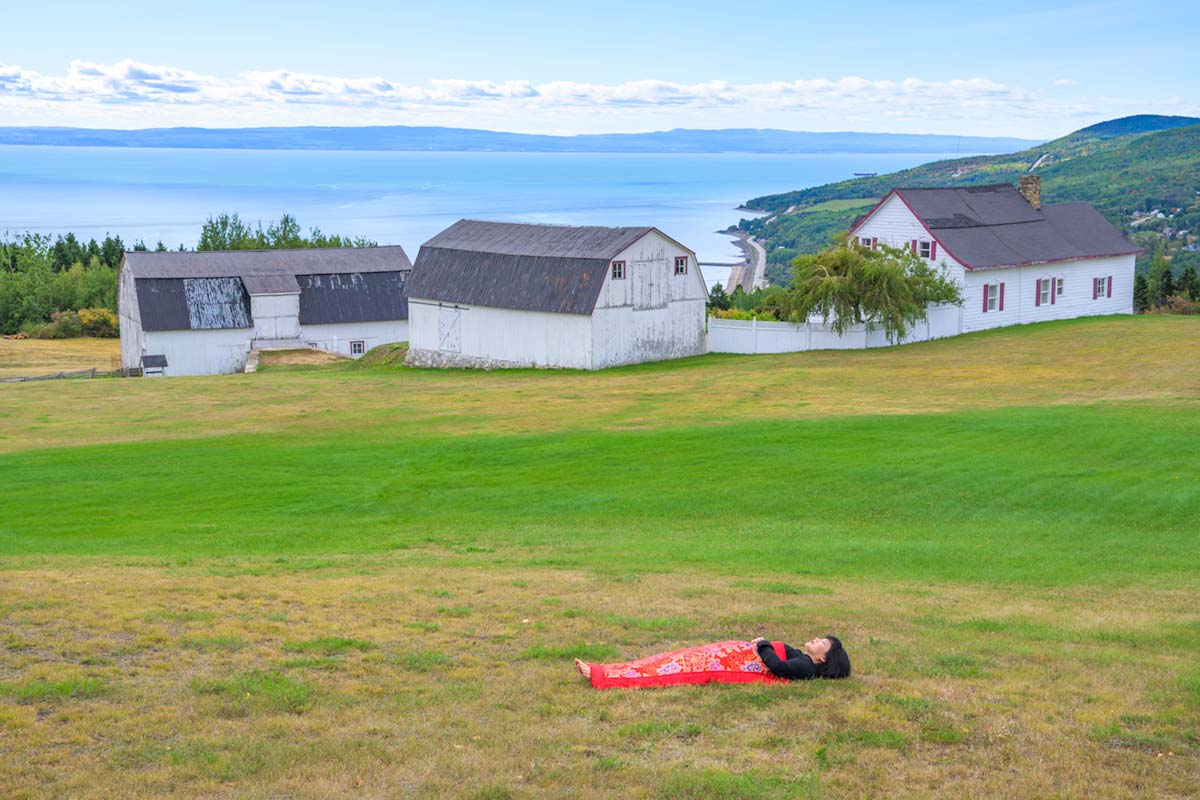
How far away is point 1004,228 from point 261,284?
39.7m

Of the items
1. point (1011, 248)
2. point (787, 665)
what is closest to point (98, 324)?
point (1011, 248)

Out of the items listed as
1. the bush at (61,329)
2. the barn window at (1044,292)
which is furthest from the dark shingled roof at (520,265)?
the bush at (61,329)

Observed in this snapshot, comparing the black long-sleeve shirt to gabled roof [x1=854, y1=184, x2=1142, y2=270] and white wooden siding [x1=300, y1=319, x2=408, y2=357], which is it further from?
white wooden siding [x1=300, y1=319, x2=408, y2=357]

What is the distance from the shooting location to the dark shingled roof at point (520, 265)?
51.8m

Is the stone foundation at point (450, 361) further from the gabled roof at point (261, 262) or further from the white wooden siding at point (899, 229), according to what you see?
the white wooden siding at point (899, 229)

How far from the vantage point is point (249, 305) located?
65562 mm

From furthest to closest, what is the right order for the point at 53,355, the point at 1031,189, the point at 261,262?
the point at 53,355, the point at 261,262, the point at 1031,189

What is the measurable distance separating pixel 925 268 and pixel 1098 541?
34.8 meters

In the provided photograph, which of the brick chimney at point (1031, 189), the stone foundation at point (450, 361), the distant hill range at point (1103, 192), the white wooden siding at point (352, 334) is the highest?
the distant hill range at point (1103, 192)

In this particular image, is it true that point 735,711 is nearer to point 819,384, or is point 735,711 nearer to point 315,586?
point 315,586

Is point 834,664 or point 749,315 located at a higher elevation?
point 749,315

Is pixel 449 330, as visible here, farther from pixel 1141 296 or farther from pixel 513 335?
pixel 1141 296

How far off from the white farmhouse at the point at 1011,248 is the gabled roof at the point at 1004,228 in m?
0.07

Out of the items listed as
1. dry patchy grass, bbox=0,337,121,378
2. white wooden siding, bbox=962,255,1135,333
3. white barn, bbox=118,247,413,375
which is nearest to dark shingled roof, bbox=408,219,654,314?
white barn, bbox=118,247,413,375
